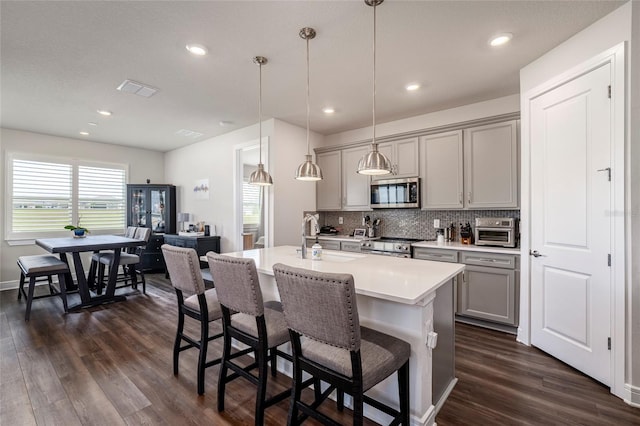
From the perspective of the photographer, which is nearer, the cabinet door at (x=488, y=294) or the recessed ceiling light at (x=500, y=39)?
the recessed ceiling light at (x=500, y=39)

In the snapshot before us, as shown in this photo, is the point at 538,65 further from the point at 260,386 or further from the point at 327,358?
the point at 260,386

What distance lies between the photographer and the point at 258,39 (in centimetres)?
244

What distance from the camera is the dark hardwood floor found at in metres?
1.86

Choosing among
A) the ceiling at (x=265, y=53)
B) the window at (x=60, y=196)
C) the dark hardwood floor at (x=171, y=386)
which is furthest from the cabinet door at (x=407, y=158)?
the window at (x=60, y=196)

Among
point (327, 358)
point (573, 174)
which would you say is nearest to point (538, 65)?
point (573, 174)

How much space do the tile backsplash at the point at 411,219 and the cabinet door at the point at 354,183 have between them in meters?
0.32

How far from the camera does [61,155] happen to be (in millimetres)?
5488

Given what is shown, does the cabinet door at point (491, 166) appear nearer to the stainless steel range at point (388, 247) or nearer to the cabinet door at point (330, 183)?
the stainless steel range at point (388, 247)

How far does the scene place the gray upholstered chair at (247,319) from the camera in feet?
5.49

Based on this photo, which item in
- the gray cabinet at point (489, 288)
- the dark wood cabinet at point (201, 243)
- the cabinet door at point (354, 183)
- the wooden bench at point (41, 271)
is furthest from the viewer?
the dark wood cabinet at point (201, 243)

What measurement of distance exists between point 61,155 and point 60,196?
0.76 metres

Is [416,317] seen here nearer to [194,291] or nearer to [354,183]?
[194,291]

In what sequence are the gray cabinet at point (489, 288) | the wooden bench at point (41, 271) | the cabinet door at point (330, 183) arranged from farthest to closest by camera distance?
the cabinet door at point (330, 183), the wooden bench at point (41, 271), the gray cabinet at point (489, 288)

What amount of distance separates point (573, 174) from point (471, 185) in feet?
4.09
